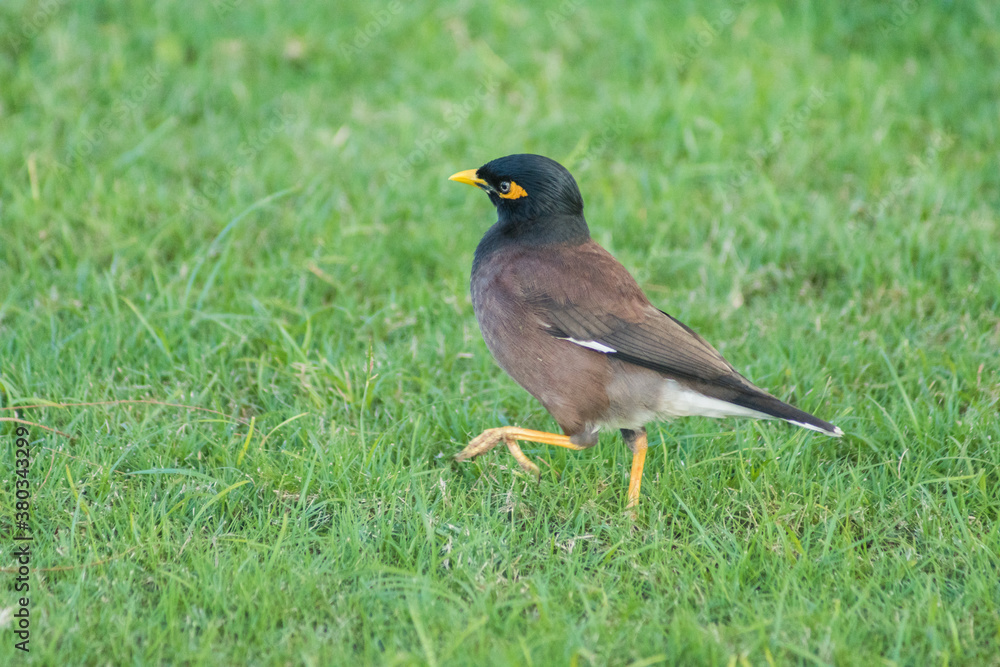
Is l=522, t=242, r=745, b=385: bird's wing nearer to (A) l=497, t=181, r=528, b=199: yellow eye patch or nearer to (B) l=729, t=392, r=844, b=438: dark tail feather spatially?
(B) l=729, t=392, r=844, b=438: dark tail feather

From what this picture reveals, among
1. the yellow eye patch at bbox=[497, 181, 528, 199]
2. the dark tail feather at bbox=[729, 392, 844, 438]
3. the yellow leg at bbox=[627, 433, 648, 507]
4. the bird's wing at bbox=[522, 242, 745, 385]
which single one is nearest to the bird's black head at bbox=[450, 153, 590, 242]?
the yellow eye patch at bbox=[497, 181, 528, 199]

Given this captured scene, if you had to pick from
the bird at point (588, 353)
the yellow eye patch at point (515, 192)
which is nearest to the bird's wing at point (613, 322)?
the bird at point (588, 353)

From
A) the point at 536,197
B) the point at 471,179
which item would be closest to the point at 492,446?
the point at 536,197

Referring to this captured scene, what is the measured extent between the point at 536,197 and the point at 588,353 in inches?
31.5

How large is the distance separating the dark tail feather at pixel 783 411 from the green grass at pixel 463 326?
32cm

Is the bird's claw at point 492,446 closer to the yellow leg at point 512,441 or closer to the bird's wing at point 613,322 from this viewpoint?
the yellow leg at point 512,441

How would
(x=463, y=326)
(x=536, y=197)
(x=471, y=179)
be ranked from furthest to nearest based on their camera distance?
1. (x=463, y=326)
2. (x=471, y=179)
3. (x=536, y=197)

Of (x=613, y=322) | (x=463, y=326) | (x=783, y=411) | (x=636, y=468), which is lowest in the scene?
(x=636, y=468)

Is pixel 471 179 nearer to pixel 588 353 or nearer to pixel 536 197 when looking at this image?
pixel 536 197

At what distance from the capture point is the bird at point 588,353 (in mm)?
4180

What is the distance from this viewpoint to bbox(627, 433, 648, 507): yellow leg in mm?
4133

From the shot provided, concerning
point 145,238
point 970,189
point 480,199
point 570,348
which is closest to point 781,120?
point 970,189

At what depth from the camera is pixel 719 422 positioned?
4.83 metres

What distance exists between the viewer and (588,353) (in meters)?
4.30
